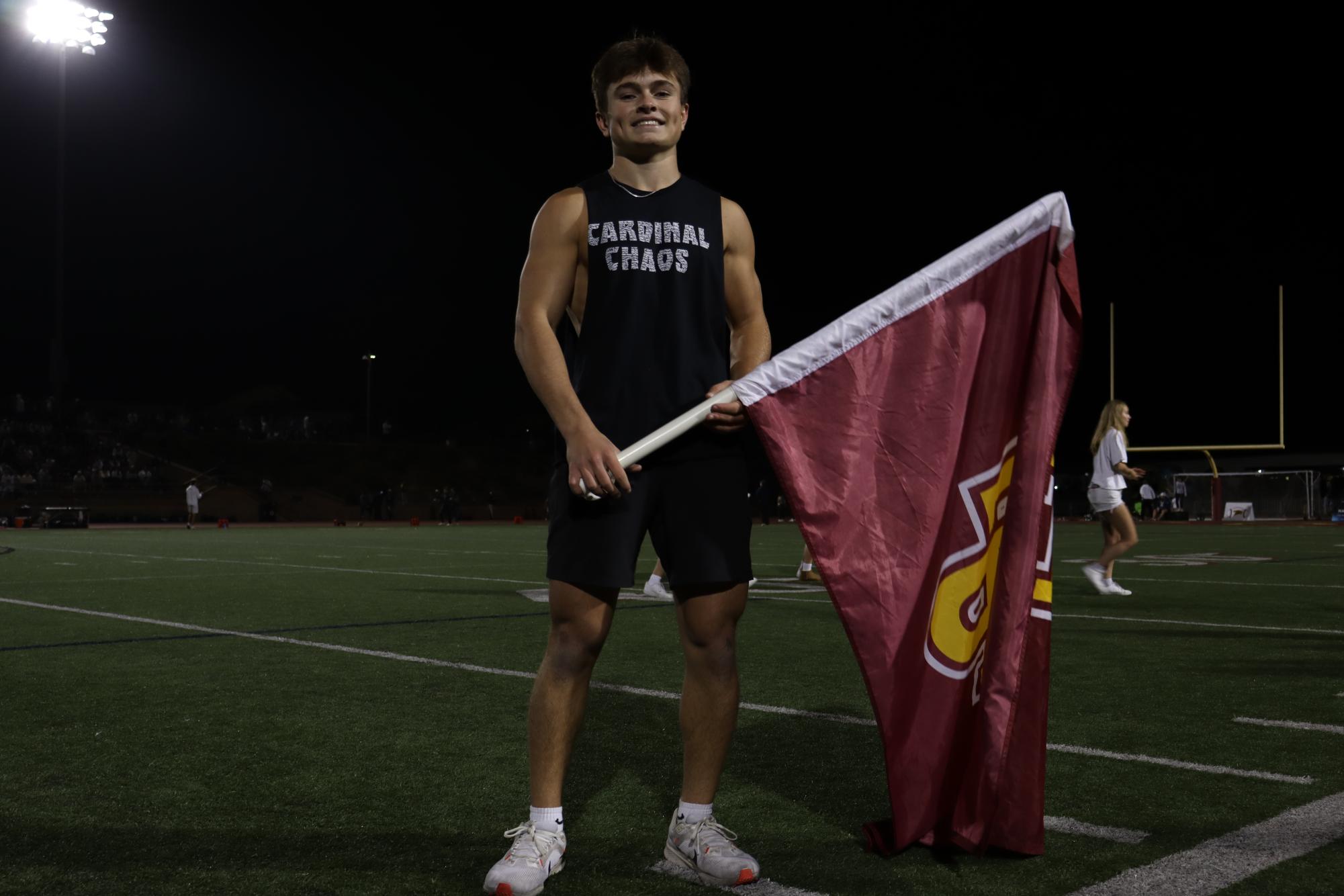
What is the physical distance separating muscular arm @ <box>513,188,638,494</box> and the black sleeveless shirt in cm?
5

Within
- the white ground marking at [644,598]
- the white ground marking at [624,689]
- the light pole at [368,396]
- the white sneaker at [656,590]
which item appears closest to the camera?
the white ground marking at [624,689]

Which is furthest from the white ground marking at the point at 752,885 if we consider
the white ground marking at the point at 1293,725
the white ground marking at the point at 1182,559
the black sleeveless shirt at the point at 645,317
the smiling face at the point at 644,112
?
the white ground marking at the point at 1182,559

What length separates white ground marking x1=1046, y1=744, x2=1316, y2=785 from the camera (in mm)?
3475

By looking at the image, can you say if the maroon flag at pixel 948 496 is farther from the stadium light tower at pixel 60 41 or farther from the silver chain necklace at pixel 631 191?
the stadium light tower at pixel 60 41

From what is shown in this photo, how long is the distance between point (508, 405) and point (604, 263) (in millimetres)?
60887

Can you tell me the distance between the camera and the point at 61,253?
1331 inches

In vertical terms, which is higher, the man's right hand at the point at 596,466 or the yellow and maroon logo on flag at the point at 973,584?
the man's right hand at the point at 596,466

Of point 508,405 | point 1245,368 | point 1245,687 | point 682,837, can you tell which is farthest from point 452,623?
point 508,405

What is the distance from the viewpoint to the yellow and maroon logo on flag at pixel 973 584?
276 cm

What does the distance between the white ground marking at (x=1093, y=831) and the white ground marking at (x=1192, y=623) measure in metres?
4.70

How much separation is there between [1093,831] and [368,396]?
5898 cm

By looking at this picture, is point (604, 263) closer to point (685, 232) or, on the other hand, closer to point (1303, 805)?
point (685, 232)

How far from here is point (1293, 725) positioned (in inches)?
167

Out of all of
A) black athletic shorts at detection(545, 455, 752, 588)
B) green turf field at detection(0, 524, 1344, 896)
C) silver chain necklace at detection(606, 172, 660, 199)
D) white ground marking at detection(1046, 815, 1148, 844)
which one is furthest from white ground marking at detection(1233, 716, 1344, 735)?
silver chain necklace at detection(606, 172, 660, 199)
